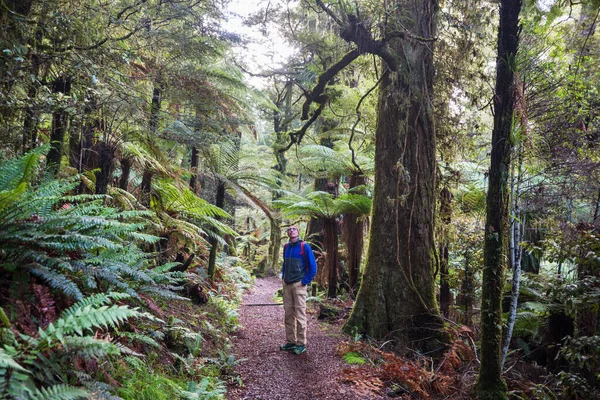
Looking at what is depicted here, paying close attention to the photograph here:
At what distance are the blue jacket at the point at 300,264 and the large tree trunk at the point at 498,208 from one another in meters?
2.34

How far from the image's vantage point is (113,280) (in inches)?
112

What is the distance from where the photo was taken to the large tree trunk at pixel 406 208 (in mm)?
5172

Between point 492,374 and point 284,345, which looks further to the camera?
point 284,345

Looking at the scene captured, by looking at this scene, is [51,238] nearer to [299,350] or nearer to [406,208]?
[299,350]

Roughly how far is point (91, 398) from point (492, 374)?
3020 millimetres

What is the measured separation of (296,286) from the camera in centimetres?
505

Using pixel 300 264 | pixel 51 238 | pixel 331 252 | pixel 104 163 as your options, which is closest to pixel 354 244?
pixel 331 252

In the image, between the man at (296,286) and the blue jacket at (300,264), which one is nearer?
the man at (296,286)

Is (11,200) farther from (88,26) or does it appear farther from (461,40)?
(461,40)

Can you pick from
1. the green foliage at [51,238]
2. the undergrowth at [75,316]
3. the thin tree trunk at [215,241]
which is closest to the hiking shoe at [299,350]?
the undergrowth at [75,316]

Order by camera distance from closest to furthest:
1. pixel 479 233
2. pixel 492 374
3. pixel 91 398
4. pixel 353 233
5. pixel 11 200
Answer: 1. pixel 91 398
2. pixel 11 200
3. pixel 492 374
4. pixel 479 233
5. pixel 353 233

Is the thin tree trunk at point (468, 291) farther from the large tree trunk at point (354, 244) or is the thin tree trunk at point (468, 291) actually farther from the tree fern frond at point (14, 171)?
the tree fern frond at point (14, 171)

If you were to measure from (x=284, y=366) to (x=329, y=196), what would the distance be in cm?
400

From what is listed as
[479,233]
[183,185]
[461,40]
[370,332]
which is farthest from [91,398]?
[479,233]
